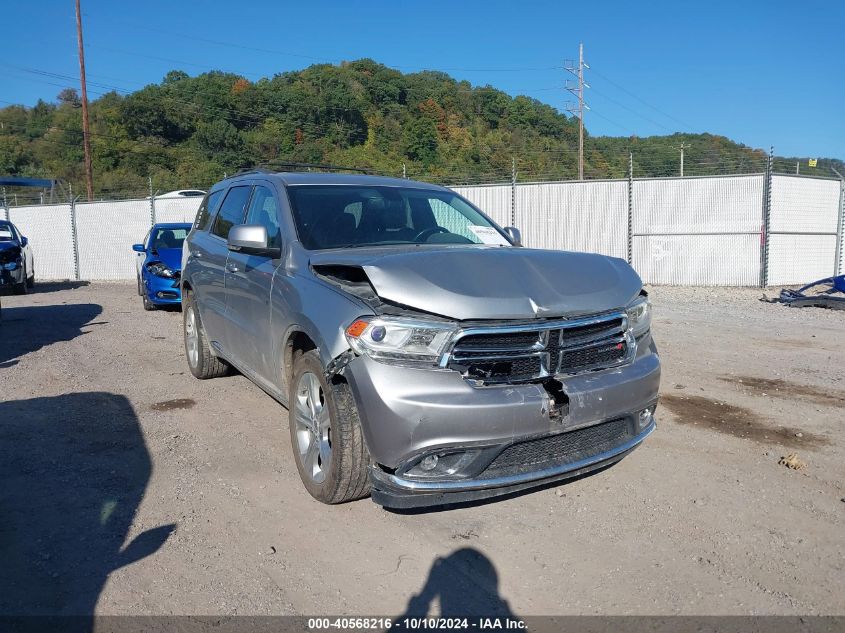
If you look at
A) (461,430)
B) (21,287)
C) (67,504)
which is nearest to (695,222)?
(461,430)

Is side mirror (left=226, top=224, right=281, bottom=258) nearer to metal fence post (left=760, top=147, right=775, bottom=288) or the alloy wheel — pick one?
the alloy wheel

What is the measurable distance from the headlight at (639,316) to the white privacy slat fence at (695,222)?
476 inches

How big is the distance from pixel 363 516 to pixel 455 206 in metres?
2.50

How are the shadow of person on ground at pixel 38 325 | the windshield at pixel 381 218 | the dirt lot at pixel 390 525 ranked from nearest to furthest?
the dirt lot at pixel 390 525 → the windshield at pixel 381 218 → the shadow of person on ground at pixel 38 325

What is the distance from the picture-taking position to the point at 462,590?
283cm

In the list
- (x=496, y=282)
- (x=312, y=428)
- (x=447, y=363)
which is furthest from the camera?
(x=312, y=428)

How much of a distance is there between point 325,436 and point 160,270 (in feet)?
30.1

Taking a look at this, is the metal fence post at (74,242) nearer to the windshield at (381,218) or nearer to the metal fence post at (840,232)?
the windshield at (381,218)

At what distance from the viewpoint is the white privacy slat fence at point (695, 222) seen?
47.2 feet

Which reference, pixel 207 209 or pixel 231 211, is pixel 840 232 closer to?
pixel 207 209

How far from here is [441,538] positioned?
3270mm

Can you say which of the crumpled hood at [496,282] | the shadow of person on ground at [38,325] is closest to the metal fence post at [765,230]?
the crumpled hood at [496,282]

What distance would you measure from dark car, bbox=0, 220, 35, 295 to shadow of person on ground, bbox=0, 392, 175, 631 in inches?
452

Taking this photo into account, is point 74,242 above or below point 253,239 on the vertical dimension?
below
